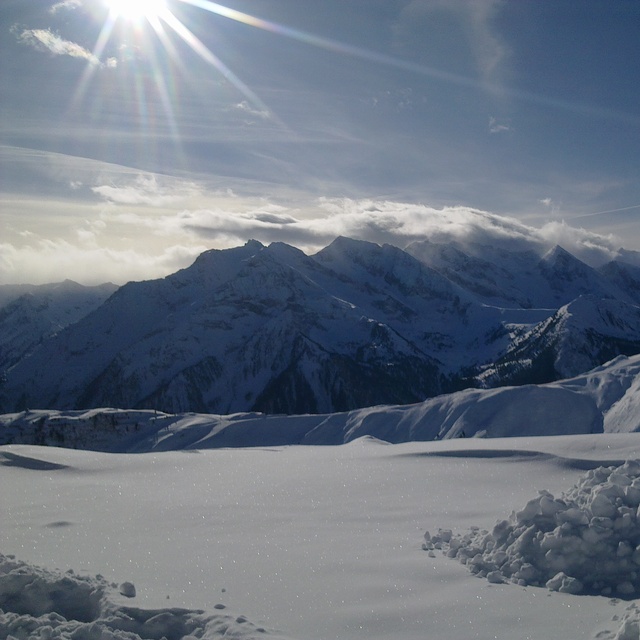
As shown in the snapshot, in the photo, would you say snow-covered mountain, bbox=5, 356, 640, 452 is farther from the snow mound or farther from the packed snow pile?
the snow mound

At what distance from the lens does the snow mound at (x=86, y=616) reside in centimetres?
586

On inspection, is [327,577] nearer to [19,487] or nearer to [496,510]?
[496,510]

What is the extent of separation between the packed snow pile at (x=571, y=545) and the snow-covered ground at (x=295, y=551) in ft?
0.41

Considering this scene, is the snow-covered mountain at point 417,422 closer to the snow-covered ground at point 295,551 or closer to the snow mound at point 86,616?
the snow-covered ground at point 295,551

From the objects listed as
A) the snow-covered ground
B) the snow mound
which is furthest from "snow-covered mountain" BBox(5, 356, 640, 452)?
the snow mound

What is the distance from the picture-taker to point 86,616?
6.31 m

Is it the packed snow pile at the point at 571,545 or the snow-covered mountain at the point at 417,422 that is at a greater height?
the packed snow pile at the point at 571,545

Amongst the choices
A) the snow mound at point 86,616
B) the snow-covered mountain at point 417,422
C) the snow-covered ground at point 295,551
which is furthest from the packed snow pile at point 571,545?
the snow-covered mountain at point 417,422

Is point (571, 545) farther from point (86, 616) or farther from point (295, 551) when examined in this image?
point (86, 616)

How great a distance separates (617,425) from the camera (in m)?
64.6

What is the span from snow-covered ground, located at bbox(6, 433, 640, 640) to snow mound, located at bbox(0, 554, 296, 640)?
0.01 meters

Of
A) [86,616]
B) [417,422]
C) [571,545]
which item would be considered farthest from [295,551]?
[417,422]

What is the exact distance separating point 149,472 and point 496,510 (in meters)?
9.61

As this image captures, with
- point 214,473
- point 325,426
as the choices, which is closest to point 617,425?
point 325,426
